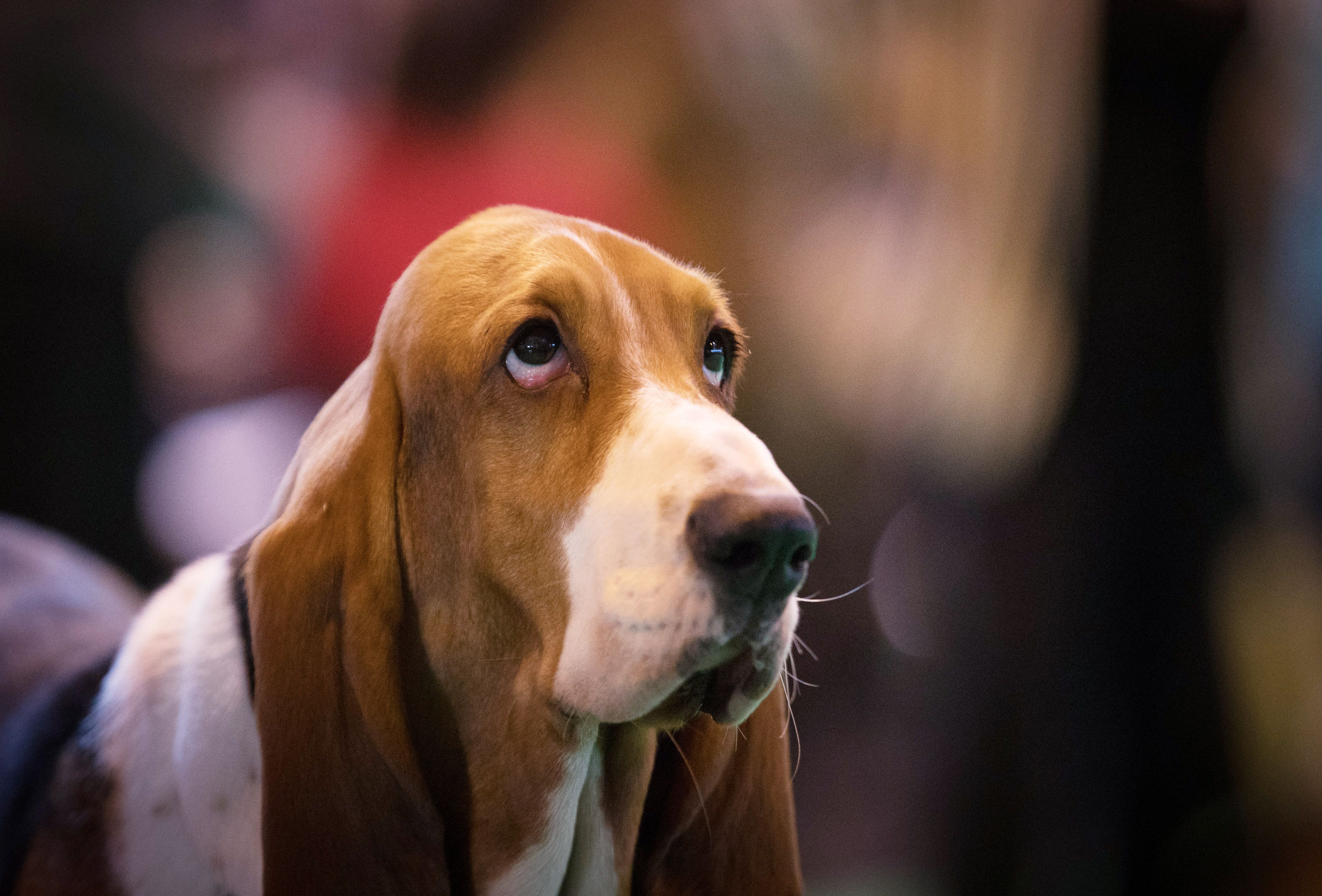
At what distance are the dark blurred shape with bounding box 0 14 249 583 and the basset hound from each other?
0.84ft

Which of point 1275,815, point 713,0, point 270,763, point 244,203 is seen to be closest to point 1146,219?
point 713,0

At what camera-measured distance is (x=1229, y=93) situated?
200cm

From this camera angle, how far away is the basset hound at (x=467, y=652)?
112cm

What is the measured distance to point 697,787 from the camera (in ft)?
4.46

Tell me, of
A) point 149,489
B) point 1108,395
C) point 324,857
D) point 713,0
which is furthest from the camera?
point 1108,395

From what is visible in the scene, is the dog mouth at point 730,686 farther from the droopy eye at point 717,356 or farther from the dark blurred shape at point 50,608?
the dark blurred shape at point 50,608

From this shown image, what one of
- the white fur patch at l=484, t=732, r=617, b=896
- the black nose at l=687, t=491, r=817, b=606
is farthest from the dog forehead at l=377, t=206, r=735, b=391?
the white fur patch at l=484, t=732, r=617, b=896

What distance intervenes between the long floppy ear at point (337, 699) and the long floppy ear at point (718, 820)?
36cm

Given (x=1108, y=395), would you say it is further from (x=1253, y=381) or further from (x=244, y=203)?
(x=244, y=203)

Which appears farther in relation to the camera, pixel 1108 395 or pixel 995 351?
pixel 1108 395

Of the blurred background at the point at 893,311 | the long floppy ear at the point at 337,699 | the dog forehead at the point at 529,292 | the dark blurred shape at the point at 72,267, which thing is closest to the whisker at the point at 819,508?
the blurred background at the point at 893,311

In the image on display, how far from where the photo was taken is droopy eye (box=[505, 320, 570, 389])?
1215 mm

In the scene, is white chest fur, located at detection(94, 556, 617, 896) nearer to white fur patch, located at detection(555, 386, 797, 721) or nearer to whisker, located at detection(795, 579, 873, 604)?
white fur patch, located at detection(555, 386, 797, 721)

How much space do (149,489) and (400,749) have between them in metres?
0.62
